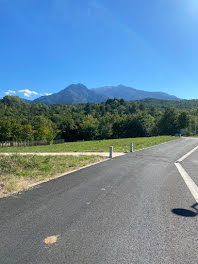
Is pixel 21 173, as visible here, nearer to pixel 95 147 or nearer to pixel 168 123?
pixel 95 147

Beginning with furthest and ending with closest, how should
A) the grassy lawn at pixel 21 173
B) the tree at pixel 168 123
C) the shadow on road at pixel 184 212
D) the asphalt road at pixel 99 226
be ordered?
the tree at pixel 168 123 < the grassy lawn at pixel 21 173 < the shadow on road at pixel 184 212 < the asphalt road at pixel 99 226

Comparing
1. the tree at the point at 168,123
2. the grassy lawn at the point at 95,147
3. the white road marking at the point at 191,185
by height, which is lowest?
the grassy lawn at the point at 95,147

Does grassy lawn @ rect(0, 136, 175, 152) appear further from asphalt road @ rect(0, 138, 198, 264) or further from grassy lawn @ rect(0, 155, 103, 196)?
asphalt road @ rect(0, 138, 198, 264)

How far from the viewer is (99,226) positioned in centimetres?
338

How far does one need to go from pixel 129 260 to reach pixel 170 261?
1.86 feet

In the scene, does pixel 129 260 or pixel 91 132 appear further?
pixel 91 132

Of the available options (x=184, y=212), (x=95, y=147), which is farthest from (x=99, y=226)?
(x=95, y=147)

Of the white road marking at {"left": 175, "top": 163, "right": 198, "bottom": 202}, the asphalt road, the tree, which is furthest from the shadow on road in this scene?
the tree

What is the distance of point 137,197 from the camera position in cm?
497

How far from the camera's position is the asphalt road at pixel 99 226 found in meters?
2.59

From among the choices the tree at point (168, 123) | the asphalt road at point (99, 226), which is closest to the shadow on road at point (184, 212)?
the asphalt road at point (99, 226)

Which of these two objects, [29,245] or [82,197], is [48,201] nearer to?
[82,197]

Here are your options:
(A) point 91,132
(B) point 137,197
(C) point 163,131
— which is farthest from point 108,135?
(B) point 137,197

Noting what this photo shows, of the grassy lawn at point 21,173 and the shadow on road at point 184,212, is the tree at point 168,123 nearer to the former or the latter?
the grassy lawn at point 21,173
